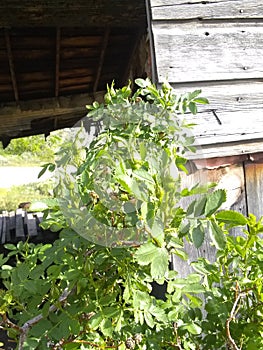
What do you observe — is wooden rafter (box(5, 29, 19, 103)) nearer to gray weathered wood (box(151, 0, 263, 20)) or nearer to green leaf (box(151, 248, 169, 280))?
gray weathered wood (box(151, 0, 263, 20))

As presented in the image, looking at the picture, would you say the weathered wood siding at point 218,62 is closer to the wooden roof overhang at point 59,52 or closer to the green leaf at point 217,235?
the wooden roof overhang at point 59,52

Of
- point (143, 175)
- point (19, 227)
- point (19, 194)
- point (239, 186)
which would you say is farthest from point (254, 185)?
point (19, 194)

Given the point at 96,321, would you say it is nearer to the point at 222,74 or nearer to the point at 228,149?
the point at 228,149

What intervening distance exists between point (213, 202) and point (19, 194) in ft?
55.2

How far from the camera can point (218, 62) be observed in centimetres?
204

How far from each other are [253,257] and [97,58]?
354 cm

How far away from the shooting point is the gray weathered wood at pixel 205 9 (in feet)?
6.47

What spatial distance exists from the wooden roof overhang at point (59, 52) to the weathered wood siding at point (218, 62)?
2.94 feet

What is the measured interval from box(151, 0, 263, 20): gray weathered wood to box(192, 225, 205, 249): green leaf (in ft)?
4.39

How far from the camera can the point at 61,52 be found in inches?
163

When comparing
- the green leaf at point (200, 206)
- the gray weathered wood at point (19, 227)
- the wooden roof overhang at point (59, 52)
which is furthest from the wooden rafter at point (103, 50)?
the green leaf at point (200, 206)

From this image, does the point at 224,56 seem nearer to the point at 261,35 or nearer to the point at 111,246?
the point at 261,35

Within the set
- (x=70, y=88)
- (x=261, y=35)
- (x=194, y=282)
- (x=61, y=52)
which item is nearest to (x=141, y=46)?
(x=61, y=52)

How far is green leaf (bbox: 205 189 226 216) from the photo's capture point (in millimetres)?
869
